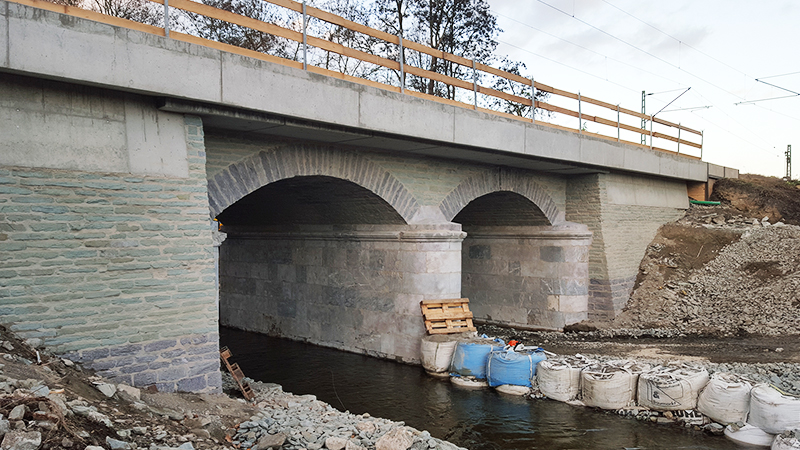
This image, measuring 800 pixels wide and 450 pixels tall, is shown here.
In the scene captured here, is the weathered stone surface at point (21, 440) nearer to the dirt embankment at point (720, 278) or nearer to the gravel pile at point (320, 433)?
the gravel pile at point (320, 433)

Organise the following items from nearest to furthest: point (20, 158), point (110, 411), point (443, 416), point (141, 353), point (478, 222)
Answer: point (110, 411) < point (20, 158) < point (141, 353) < point (443, 416) < point (478, 222)

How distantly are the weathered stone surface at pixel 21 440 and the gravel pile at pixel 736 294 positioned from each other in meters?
12.0

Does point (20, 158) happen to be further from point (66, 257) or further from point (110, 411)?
point (110, 411)

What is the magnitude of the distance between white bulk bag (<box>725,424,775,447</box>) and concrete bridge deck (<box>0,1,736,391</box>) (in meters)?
5.17

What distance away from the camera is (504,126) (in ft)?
34.9

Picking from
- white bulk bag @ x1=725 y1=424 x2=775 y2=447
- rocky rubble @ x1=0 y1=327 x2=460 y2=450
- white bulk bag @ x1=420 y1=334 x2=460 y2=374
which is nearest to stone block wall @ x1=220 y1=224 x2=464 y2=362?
white bulk bag @ x1=420 y1=334 x2=460 y2=374

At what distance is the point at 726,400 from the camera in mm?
7379

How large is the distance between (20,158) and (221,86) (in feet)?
7.29

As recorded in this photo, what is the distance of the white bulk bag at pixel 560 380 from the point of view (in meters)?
8.70

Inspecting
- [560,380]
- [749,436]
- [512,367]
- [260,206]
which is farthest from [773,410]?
[260,206]

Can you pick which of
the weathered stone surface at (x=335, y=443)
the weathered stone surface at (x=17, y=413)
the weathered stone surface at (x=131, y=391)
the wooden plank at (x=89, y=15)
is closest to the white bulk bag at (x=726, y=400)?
the weathered stone surface at (x=335, y=443)

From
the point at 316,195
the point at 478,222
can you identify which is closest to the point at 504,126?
the point at 316,195

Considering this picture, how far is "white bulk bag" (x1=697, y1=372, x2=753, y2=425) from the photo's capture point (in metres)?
7.29

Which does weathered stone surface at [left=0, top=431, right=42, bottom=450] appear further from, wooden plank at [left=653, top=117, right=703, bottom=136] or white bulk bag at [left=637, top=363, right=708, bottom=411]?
wooden plank at [left=653, top=117, right=703, bottom=136]
